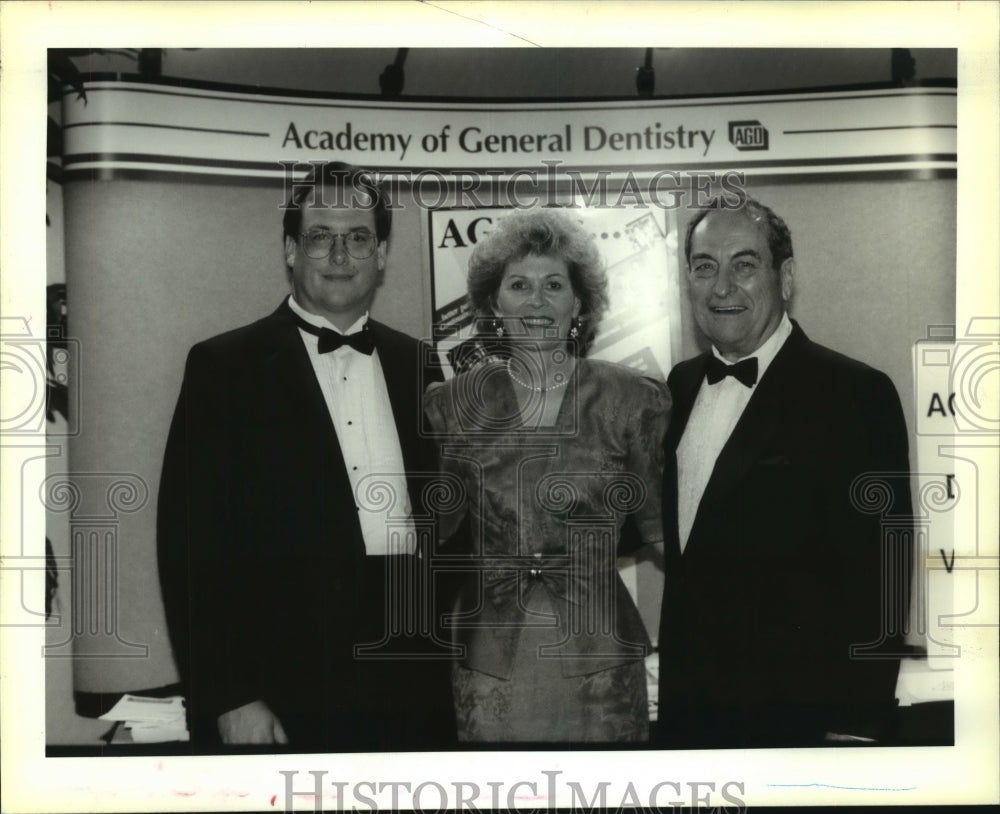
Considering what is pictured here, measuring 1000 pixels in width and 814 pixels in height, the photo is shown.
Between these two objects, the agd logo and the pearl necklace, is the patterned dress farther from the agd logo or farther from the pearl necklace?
the agd logo

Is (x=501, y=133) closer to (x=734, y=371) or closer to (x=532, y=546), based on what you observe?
(x=734, y=371)

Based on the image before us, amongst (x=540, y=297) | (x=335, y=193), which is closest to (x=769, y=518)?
(x=540, y=297)

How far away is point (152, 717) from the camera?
3.65 m

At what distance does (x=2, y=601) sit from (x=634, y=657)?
6.94ft

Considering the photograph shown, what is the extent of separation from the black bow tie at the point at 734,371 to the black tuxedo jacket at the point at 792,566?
0.03 metres

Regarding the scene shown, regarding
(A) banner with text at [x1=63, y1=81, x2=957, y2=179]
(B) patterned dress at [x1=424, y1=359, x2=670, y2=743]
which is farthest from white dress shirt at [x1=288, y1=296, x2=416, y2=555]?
(A) banner with text at [x1=63, y1=81, x2=957, y2=179]

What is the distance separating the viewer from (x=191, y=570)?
362 cm

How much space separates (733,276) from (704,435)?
54cm

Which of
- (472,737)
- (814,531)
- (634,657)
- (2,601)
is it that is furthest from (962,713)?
(2,601)

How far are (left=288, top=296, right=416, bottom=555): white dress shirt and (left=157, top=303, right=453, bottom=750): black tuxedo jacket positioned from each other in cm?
3

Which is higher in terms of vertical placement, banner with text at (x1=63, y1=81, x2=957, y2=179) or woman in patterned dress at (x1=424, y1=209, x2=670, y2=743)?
banner with text at (x1=63, y1=81, x2=957, y2=179)

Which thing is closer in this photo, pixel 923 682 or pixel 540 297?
pixel 540 297

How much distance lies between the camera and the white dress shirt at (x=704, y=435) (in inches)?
145

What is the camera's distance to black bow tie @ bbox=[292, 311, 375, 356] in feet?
11.9
